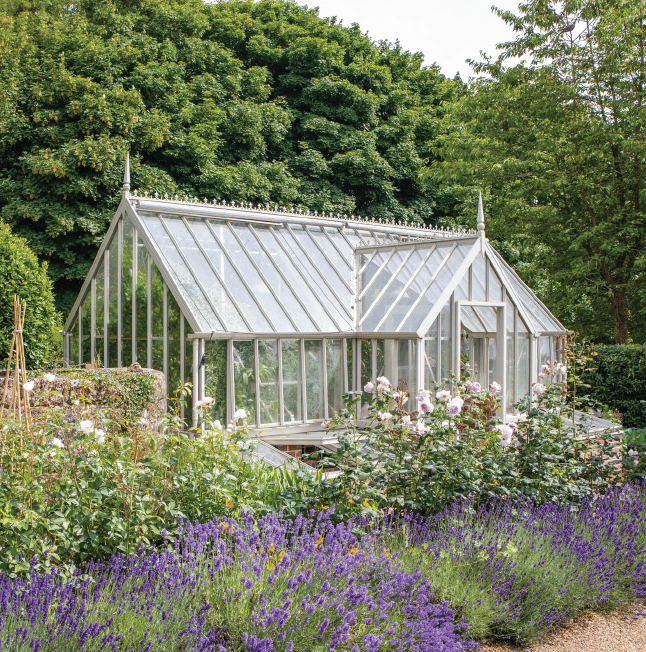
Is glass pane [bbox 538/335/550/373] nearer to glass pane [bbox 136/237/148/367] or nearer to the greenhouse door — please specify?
the greenhouse door

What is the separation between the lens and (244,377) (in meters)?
9.81

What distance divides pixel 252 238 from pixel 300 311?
Answer: 72.0 inches

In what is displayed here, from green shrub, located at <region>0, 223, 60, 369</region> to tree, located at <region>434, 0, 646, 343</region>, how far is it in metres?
11.6

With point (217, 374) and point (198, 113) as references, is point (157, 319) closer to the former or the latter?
point (217, 374)

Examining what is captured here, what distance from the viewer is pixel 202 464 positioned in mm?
4875

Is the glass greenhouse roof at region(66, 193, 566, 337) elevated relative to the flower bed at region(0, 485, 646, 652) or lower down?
elevated

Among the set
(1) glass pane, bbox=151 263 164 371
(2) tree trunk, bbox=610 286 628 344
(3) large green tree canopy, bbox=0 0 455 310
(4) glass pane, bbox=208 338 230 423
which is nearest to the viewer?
(4) glass pane, bbox=208 338 230 423

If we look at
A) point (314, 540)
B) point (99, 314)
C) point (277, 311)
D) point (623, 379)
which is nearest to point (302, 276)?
point (277, 311)

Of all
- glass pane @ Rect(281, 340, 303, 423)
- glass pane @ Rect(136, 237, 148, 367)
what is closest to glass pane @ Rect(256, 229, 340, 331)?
glass pane @ Rect(281, 340, 303, 423)

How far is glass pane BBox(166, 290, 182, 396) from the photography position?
9.88 m

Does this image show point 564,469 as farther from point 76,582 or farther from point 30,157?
point 30,157

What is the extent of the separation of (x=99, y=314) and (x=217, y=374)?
328 centimetres

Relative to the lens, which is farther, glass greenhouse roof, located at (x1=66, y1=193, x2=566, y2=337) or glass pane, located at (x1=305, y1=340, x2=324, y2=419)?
glass pane, located at (x1=305, y1=340, x2=324, y2=419)

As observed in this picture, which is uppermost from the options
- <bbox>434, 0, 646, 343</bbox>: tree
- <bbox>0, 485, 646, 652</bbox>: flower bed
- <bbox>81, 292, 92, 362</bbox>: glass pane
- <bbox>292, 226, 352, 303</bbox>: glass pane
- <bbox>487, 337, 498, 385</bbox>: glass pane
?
<bbox>434, 0, 646, 343</bbox>: tree
